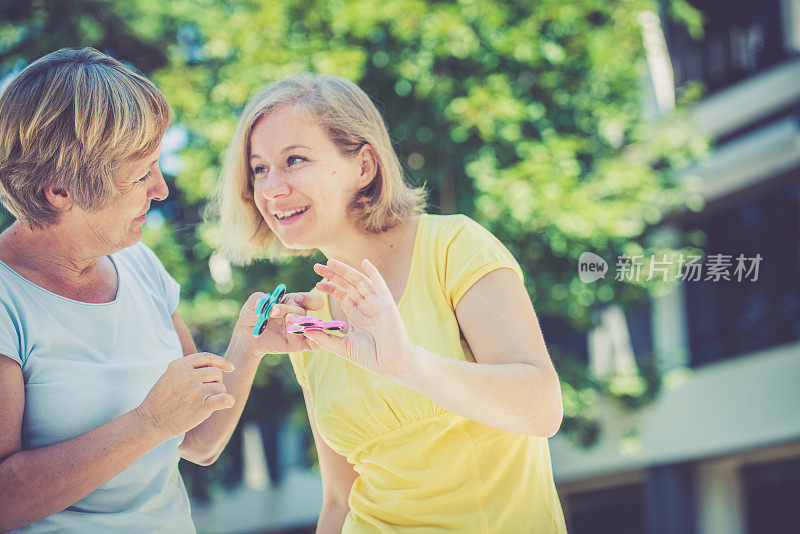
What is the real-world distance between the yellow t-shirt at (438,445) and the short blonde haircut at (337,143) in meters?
Result: 0.25

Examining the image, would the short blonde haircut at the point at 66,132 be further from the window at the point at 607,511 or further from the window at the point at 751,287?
the window at the point at 607,511

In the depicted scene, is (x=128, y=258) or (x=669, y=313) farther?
(x=669, y=313)

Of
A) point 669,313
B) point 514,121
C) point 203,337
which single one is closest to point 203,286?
point 203,337

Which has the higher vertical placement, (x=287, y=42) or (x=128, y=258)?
(x=287, y=42)

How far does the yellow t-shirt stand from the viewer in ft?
7.94

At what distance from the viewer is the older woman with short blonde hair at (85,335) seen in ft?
7.24

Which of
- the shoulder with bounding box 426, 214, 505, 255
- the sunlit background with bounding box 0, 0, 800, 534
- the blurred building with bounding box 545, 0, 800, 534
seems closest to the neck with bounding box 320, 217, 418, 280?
the shoulder with bounding box 426, 214, 505, 255

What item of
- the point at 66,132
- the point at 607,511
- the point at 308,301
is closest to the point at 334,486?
the point at 308,301

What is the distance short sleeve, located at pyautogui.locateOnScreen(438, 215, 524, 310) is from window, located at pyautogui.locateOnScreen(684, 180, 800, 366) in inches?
345

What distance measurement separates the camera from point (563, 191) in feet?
27.4

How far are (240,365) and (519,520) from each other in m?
0.92

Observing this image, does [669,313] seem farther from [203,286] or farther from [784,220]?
[203,286]

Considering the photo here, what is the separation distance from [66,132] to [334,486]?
4.38ft

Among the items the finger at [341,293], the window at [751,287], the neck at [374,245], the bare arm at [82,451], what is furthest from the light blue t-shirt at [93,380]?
the window at [751,287]
